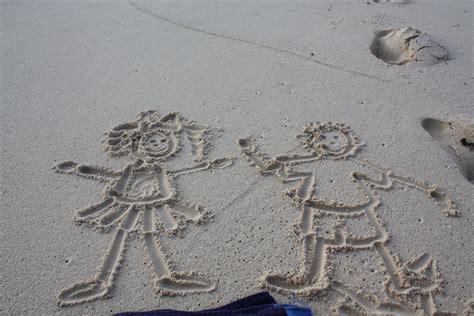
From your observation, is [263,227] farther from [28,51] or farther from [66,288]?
[28,51]

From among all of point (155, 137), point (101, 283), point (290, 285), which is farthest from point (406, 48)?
point (101, 283)

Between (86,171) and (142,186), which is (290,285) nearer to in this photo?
(142,186)

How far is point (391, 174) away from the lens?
6.85 ft

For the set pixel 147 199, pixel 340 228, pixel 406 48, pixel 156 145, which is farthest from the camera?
pixel 406 48

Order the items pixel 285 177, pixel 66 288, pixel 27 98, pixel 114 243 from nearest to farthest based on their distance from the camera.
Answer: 1. pixel 66 288
2. pixel 114 243
3. pixel 285 177
4. pixel 27 98

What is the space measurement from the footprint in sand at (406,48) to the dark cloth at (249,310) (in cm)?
198

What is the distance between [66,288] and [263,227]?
0.86 metres

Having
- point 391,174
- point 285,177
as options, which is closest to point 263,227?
point 285,177

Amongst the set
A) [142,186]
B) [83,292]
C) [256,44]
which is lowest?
[83,292]

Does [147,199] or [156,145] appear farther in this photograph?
[156,145]

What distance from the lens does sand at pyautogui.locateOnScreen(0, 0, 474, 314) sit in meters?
1.69

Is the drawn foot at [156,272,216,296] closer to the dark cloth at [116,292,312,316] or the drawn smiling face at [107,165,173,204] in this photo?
the dark cloth at [116,292,312,316]

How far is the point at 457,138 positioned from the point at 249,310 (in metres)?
1.56

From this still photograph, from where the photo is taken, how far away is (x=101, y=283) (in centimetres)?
167
